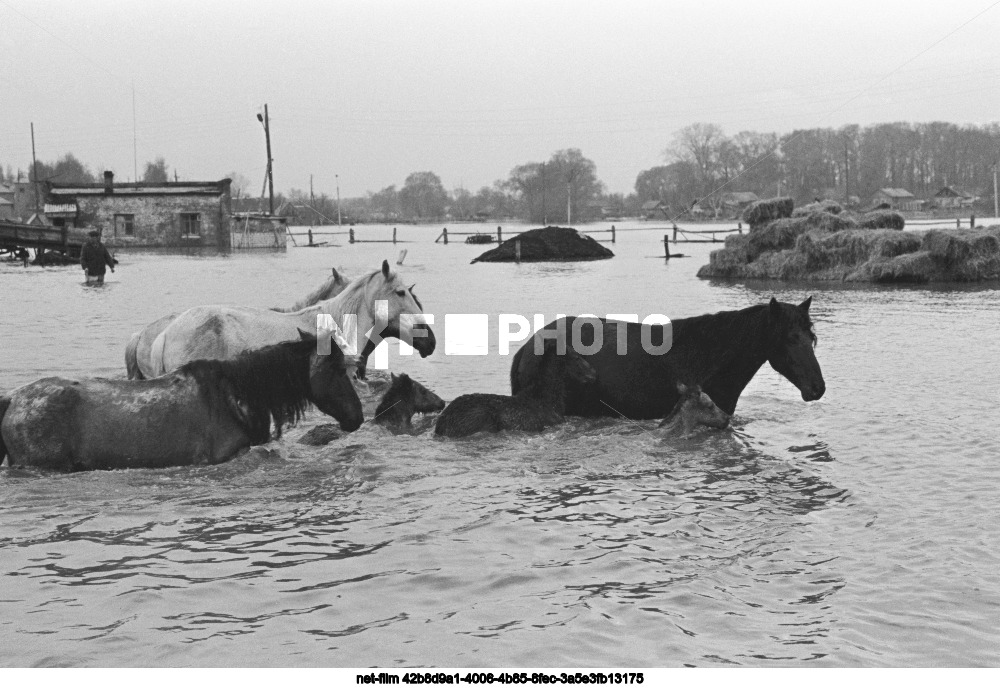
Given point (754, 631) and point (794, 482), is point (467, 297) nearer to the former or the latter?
point (794, 482)

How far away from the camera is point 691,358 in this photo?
30.5ft

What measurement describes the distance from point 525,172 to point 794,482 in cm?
14192

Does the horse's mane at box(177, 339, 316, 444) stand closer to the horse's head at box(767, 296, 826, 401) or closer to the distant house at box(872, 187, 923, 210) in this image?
the horse's head at box(767, 296, 826, 401)

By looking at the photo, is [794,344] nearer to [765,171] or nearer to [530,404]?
[530,404]

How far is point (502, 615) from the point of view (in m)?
5.08

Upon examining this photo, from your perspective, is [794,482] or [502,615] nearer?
[502,615]

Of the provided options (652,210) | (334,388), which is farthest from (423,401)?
(652,210)

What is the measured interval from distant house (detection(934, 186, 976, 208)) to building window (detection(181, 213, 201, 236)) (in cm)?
9529

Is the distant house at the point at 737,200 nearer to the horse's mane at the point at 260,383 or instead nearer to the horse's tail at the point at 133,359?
the horse's tail at the point at 133,359

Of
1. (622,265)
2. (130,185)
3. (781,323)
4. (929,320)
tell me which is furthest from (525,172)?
(781,323)

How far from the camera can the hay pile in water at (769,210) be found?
37.6m

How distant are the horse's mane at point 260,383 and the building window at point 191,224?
65.1m

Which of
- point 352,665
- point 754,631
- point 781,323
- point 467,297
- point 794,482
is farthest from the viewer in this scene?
point 467,297

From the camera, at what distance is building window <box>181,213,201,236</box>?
228 feet
